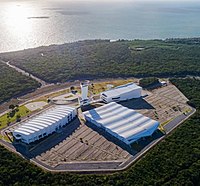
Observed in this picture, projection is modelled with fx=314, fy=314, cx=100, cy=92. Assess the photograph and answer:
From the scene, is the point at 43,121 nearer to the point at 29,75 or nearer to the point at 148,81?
the point at 148,81

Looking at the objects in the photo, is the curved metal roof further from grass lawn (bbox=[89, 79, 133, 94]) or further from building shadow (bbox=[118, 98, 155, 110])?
grass lawn (bbox=[89, 79, 133, 94])

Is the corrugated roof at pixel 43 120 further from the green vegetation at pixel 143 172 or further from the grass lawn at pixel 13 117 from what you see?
the green vegetation at pixel 143 172

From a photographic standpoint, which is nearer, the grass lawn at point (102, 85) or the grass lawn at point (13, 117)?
the grass lawn at point (13, 117)

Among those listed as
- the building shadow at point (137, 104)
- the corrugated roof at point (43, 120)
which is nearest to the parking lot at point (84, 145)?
the building shadow at point (137, 104)

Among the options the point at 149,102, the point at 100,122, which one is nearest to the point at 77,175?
the point at 100,122

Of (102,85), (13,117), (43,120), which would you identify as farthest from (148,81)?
(13,117)

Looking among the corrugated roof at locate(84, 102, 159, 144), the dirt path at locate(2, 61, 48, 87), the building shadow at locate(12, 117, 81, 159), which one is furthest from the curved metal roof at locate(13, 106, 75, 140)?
Answer: the dirt path at locate(2, 61, 48, 87)

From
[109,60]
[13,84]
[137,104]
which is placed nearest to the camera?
[137,104]
